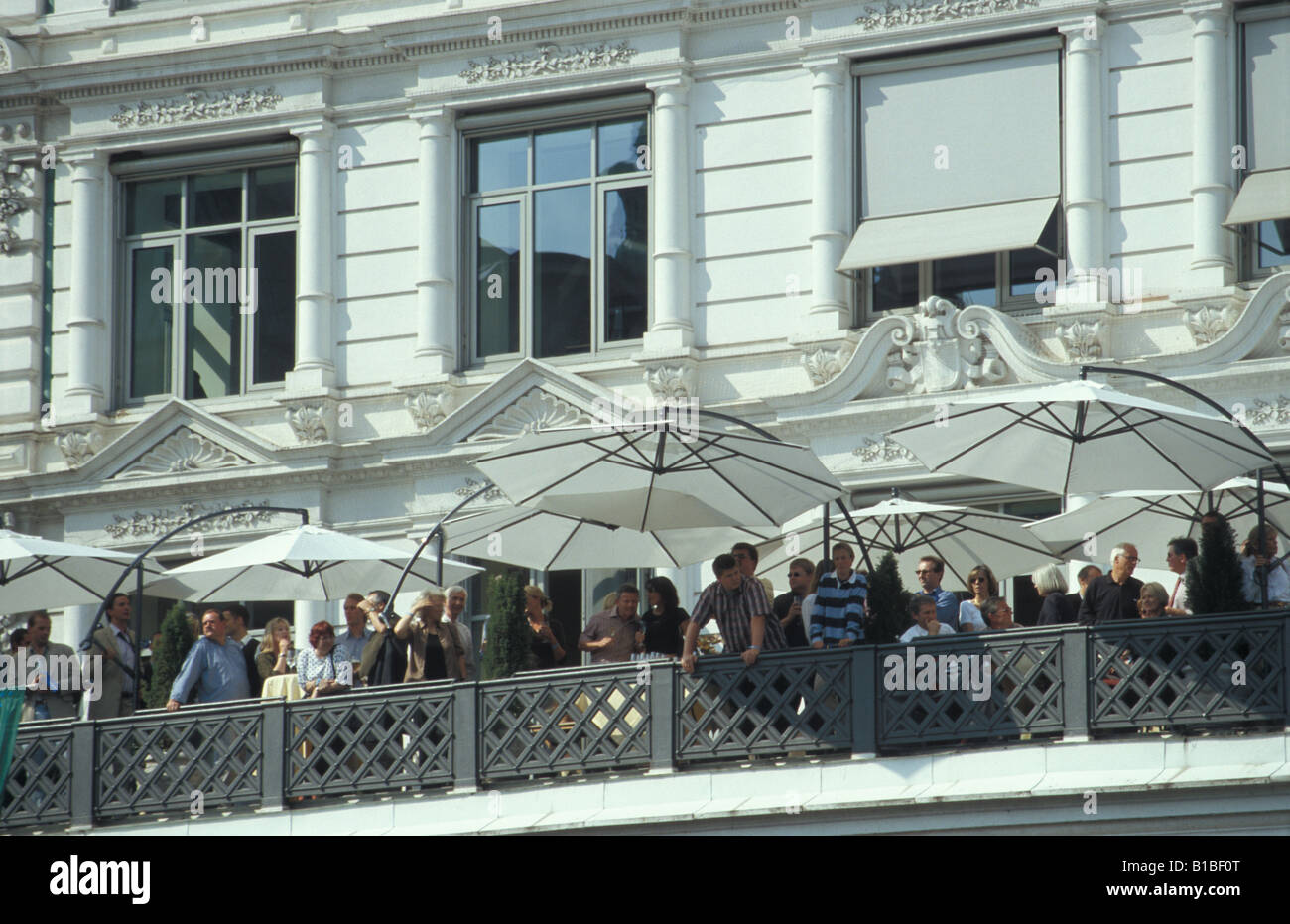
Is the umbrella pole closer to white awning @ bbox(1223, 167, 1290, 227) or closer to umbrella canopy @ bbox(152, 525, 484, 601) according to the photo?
white awning @ bbox(1223, 167, 1290, 227)

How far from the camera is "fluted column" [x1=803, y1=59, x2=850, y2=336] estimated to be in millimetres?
24375

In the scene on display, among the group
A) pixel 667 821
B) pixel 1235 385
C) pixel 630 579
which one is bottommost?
pixel 667 821

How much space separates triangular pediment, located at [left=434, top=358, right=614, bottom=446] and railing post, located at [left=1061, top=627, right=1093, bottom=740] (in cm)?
812

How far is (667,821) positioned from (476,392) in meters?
7.94

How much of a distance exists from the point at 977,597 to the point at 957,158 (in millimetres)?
6038

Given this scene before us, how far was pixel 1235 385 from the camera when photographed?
22469mm

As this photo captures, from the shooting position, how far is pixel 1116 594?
61.3 ft

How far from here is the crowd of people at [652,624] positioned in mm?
18672

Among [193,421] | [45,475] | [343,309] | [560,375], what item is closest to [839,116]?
[560,375]

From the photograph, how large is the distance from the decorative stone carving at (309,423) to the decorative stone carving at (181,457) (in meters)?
0.75

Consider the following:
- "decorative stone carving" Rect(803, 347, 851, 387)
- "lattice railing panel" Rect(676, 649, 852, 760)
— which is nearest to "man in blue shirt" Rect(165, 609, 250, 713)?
"lattice railing panel" Rect(676, 649, 852, 760)

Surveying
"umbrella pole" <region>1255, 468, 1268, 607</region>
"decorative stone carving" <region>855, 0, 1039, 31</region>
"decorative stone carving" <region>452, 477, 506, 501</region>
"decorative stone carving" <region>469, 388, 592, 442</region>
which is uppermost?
"decorative stone carving" <region>855, 0, 1039, 31</region>

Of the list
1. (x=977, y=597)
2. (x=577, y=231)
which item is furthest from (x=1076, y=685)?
(x=577, y=231)

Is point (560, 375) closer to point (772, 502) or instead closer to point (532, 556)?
point (532, 556)
